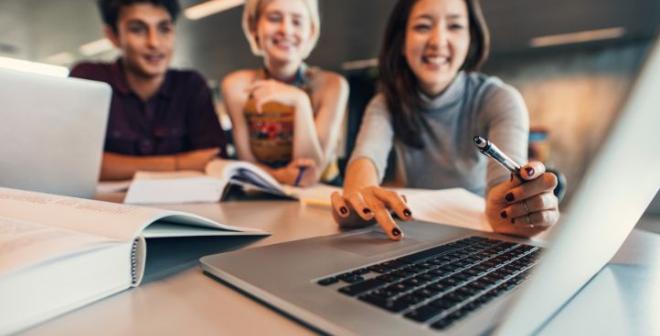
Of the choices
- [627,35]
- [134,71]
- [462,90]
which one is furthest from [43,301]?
[627,35]

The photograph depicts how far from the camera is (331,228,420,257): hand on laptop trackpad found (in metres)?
0.36

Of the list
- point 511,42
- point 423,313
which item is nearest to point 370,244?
point 423,313

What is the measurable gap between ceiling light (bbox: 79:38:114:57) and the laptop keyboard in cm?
566

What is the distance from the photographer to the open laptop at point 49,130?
0.50 meters

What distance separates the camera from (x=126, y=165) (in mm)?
1060

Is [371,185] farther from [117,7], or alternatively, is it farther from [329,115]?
[117,7]

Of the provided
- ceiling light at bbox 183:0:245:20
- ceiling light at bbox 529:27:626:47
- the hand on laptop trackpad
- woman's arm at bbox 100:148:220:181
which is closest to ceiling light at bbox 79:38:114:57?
ceiling light at bbox 183:0:245:20

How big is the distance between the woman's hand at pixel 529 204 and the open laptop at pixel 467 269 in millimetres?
80

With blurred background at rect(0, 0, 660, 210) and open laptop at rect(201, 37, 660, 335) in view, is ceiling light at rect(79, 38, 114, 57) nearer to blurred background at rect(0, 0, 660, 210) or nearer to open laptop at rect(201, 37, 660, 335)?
blurred background at rect(0, 0, 660, 210)

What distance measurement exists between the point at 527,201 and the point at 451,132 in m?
0.51

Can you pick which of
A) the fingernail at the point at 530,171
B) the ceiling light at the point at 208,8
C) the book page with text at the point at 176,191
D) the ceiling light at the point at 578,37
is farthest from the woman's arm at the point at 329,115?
the ceiling light at the point at 578,37

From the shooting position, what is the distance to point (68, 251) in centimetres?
23

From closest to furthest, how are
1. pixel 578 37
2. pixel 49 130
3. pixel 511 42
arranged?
1. pixel 49 130
2. pixel 578 37
3. pixel 511 42

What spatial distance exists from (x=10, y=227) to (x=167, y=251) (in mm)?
123
